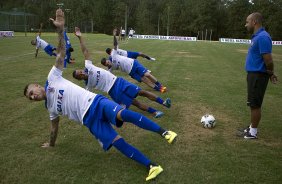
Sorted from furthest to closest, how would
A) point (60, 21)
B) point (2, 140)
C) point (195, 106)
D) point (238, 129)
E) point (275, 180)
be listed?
point (195, 106) < point (238, 129) < point (2, 140) < point (60, 21) < point (275, 180)

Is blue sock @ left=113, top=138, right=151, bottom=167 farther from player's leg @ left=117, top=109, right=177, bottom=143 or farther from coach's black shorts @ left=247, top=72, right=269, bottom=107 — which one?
coach's black shorts @ left=247, top=72, right=269, bottom=107

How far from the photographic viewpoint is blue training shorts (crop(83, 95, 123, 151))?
15.0ft

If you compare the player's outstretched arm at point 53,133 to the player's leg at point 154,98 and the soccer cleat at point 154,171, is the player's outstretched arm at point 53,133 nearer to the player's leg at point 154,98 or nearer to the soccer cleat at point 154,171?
the soccer cleat at point 154,171

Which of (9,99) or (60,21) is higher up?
(60,21)

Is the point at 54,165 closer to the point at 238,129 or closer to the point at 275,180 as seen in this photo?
the point at 275,180

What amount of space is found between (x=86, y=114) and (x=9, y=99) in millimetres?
5344

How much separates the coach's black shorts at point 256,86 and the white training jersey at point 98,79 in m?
3.05

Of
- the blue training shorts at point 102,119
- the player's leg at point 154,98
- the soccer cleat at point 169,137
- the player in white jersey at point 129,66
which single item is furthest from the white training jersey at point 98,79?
the soccer cleat at point 169,137

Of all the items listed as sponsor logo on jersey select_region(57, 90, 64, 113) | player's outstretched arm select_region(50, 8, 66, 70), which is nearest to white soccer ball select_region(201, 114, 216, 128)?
sponsor logo on jersey select_region(57, 90, 64, 113)

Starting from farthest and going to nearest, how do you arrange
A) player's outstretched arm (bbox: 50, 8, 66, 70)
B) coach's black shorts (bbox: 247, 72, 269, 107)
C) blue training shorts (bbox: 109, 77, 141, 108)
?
1. blue training shorts (bbox: 109, 77, 141, 108)
2. coach's black shorts (bbox: 247, 72, 269, 107)
3. player's outstretched arm (bbox: 50, 8, 66, 70)

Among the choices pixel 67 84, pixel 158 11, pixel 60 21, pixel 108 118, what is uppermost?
pixel 158 11

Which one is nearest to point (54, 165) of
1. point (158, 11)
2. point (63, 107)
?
point (63, 107)

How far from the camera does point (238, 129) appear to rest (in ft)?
22.5

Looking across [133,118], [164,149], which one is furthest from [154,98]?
[133,118]
